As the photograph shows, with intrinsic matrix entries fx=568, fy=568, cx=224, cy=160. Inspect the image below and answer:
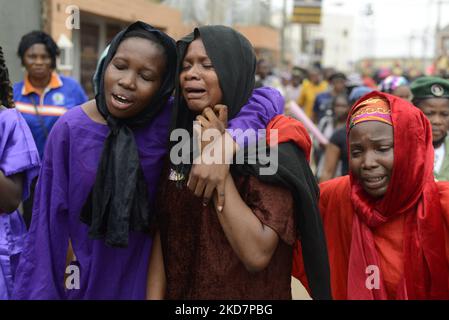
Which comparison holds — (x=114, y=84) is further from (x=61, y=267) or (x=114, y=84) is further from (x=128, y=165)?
(x=61, y=267)

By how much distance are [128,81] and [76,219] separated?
1.85 feet

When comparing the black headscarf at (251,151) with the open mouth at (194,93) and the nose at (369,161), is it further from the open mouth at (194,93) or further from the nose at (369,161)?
the nose at (369,161)

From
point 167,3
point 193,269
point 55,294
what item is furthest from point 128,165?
point 167,3

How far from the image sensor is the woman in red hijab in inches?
87.2

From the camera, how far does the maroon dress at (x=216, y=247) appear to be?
1.86 metres

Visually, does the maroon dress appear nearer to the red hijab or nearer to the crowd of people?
the crowd of people

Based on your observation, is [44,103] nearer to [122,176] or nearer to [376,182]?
[122,176]

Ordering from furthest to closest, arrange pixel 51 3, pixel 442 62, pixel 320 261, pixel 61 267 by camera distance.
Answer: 1. pixel 442 62
2. pixel 51 3
3. pixel 61 267
4. pixel 320 261

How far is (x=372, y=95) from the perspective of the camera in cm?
243

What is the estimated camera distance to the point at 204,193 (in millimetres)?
1803

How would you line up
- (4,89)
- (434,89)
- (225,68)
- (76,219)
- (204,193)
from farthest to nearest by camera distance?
(434,89), (4,89), (76,219), (225,68), (204,193)

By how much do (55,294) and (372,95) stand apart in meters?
1.51

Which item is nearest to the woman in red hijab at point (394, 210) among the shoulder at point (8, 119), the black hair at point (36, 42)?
the shoulder at point (8, 119)

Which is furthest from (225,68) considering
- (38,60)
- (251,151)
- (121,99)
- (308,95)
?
(308,95)
